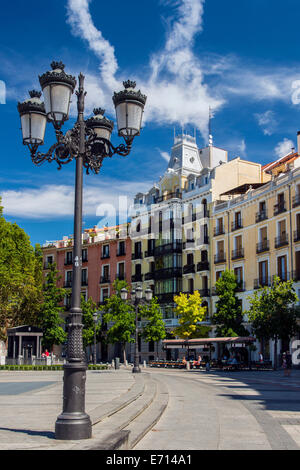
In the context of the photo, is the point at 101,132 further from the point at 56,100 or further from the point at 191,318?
the point at 191,318

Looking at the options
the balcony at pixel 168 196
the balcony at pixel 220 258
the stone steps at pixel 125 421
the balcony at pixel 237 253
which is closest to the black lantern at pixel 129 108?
the stone steps at pixel 125 421

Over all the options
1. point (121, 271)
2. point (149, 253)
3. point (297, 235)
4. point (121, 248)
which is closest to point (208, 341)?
point (297, 235)

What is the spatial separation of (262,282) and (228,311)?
3605 mm

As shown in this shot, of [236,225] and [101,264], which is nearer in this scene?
[236,225]

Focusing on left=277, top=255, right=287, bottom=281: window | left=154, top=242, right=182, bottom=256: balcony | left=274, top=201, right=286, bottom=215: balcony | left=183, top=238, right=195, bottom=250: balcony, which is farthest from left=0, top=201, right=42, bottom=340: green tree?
left=274, top=201, right=286, bottom=215: balcony

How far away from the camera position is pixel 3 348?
5469 centimetres

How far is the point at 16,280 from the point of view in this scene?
4244 cm

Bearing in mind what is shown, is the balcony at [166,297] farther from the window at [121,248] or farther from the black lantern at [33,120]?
the black lantern at [33,120]

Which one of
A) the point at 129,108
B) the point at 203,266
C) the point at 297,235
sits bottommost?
the point at 129,108

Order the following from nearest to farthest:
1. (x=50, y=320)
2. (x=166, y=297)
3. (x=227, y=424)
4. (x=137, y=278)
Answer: (x=227, y=424) → (x=166, y=297) → (x=50, y=320) → (x=137, y=278)

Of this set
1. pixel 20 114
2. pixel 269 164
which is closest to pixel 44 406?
pixel 20 114

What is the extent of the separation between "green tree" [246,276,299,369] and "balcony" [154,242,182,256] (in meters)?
18.4

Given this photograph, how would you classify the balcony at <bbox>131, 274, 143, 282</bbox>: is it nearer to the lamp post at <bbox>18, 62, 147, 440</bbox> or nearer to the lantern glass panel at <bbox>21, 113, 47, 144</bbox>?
the lamp post at <bbox>18, 62, 147, 440</bbox>

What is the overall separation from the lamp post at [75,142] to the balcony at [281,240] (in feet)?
106
